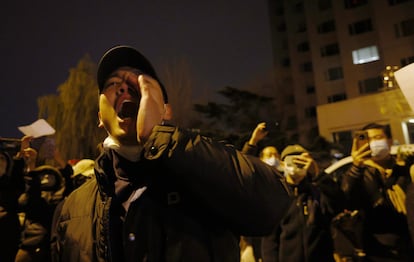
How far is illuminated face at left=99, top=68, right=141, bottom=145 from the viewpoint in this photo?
1268 millimetres

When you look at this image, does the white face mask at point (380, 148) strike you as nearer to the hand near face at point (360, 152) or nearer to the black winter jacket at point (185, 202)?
the hand near face at point (360, 152)

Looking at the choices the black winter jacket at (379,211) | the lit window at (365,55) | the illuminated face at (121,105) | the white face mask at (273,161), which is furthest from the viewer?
the lit window at (365,55)

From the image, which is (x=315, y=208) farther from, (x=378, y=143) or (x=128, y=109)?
A: (x=128, y=109)

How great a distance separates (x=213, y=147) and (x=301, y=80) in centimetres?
3539

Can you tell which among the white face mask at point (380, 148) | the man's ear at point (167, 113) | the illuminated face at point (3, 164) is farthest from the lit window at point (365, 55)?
the man's ear at point (167, 113)

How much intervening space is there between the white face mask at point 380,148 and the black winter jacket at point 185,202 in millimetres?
2873

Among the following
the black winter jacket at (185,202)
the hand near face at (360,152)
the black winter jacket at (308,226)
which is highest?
the hand near face at (360,152)

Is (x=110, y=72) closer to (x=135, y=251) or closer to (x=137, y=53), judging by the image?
(x=137, y=53)

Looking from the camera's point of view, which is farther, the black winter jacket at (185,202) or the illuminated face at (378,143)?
the illuminated face at (378,143)

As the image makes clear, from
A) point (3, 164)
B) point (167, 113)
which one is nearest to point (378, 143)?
point (167, 113)

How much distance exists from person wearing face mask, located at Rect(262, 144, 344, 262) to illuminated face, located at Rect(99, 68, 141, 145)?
259 cm

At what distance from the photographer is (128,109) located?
1317 millimetres

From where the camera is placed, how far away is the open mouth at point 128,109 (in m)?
1.30

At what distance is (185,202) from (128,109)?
437 mm
